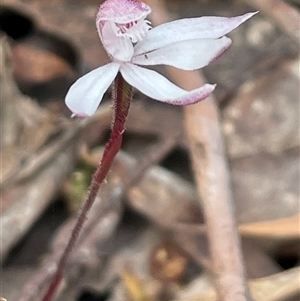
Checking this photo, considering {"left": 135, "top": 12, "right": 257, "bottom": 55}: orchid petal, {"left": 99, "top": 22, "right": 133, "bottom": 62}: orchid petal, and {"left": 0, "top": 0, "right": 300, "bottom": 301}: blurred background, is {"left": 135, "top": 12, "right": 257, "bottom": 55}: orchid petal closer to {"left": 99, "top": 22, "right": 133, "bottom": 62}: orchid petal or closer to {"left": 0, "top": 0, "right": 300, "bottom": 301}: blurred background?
{"left": 99, "top": 22, "right": 133, "bottom": 62}: orchid petal

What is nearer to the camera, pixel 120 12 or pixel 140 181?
pixel 120 12

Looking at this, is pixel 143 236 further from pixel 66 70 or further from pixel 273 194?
pixel 66 70

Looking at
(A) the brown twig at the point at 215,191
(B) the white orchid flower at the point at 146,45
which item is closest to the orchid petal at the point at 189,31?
(B) the white orchid flower at the point at 146,45

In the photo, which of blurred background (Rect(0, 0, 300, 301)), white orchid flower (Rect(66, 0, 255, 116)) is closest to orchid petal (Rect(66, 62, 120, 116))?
white orchid flower (Rect(66, 0, 255, 116))

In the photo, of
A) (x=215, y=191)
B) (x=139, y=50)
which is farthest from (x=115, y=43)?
(x=215, y=191)

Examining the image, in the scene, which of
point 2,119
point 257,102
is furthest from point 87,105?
point 257,102

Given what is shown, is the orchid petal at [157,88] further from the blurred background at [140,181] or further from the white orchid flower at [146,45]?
the blurred background at [140,181]

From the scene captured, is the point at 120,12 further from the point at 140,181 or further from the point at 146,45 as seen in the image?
the point at 140,181
